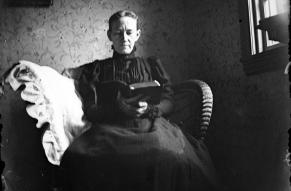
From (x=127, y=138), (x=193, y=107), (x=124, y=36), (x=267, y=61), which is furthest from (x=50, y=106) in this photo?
(x=267, y=61)

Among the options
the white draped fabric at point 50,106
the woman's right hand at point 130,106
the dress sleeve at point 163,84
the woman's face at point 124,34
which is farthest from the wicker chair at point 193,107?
the white draped fabric at point 50,106

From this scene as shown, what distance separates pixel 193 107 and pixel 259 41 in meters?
0.39

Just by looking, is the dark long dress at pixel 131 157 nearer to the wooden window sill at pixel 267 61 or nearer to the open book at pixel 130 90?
the open book at pixel 130 90

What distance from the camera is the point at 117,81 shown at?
1.61m

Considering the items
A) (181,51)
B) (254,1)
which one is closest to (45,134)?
(181,51)

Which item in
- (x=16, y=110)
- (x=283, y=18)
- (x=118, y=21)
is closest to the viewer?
(x=283, y=18)

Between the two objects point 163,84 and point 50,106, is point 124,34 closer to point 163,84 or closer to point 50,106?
point 163,84

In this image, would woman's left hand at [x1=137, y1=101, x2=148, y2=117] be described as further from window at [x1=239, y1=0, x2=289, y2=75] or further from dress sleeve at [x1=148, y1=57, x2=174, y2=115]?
window at [x1=239, y1=0, x2=289, y2=75]

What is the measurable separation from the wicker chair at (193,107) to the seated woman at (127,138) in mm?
46

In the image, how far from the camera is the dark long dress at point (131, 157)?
141 centimetres

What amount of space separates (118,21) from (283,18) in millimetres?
653

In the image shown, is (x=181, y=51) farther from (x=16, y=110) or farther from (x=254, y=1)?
(x=16, y=110)

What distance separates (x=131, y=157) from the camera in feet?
4.70

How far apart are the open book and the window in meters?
0.40
